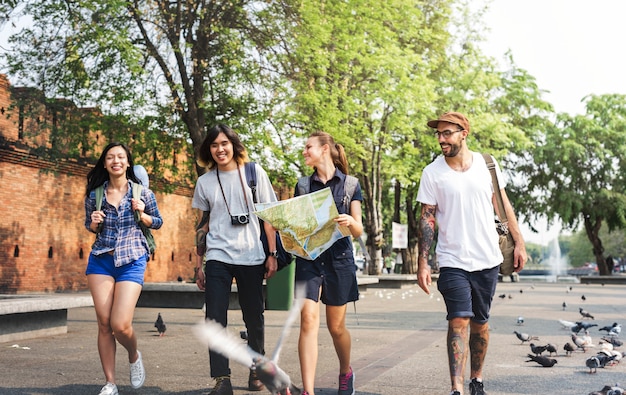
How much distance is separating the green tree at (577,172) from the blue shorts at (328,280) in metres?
41.3

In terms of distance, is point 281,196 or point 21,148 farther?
point 281,196

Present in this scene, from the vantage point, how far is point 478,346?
587cm

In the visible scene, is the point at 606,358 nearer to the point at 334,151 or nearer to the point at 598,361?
the point at 598,361

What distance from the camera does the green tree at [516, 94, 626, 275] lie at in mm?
45500

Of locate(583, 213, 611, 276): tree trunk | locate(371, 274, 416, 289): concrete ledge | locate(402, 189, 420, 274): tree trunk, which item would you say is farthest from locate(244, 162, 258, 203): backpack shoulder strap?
locate(583, 213, 611, 276): tree trunk

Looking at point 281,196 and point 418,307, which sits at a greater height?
point 281,196

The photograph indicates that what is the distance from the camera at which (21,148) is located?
71.5ft

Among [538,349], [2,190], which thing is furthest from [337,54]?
[538,349]

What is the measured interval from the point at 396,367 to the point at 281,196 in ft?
111

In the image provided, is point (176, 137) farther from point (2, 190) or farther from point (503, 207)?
point (503, 207)

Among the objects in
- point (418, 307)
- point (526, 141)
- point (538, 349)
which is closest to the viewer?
point (538, 349)

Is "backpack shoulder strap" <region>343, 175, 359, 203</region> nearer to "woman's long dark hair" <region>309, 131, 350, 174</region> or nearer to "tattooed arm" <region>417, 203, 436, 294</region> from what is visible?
"woman's long dark hair" <region>309, 131, 350, 174</region>

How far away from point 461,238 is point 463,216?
151 millimetres

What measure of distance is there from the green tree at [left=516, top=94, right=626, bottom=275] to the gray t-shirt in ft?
135
